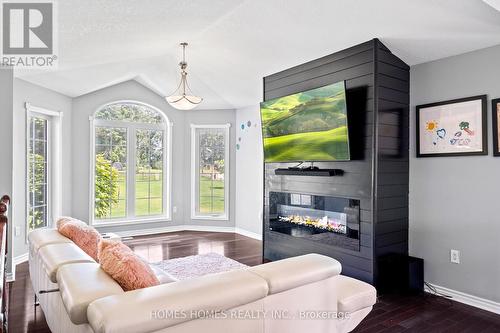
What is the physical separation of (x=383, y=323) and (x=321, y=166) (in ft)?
5.80

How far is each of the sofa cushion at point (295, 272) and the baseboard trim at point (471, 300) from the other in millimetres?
2053

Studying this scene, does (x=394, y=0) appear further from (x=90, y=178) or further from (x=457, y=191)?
(x=90, y=178)

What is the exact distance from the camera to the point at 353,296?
2.21m

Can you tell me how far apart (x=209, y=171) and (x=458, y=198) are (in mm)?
4564

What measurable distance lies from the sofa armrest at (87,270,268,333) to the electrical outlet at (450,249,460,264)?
2523 millimetres

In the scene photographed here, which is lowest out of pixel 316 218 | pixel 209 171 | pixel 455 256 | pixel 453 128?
pixel 455 256

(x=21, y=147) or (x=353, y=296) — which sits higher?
(x=21, y=147)

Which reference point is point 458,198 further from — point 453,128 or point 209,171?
point 209,171

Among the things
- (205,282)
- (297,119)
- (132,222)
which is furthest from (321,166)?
(132,222)

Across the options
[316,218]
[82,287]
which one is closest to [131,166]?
[316,218]

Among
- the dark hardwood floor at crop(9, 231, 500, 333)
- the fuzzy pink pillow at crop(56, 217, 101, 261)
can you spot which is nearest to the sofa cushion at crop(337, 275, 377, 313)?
the dark hardwood floor at crop(9, 231, 500, 333)

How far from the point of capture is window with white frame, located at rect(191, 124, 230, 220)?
6.85 meters
